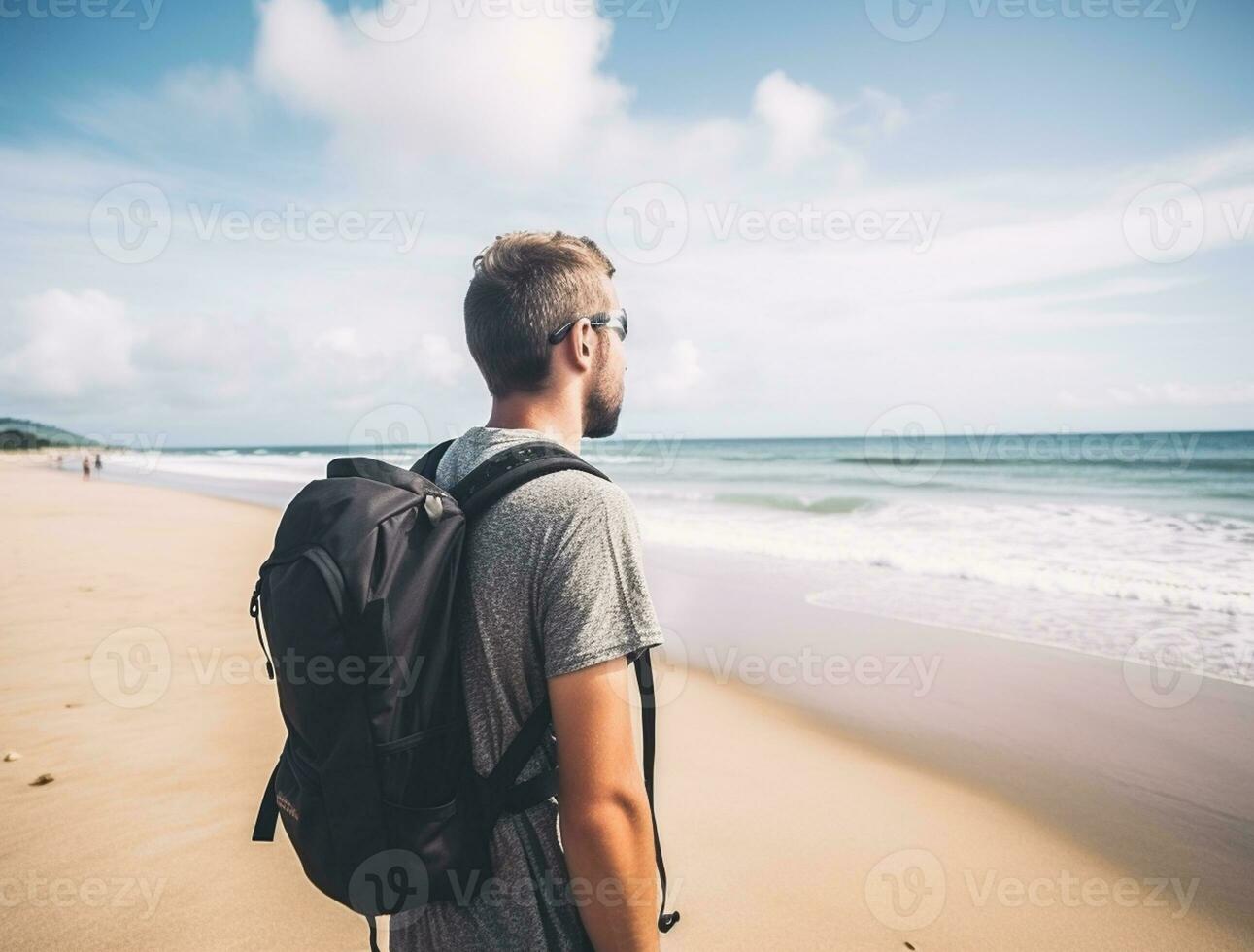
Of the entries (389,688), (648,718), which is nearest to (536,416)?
(389,688)

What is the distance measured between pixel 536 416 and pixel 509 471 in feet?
0.72

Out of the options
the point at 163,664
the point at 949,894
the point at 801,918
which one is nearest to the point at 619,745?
the point at 801,918

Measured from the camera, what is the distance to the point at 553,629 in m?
1.19

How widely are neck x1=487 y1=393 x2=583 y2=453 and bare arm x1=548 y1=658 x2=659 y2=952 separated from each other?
0.52 metres

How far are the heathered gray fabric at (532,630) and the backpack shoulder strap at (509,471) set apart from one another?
0.06ft

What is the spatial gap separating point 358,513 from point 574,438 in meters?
0.48

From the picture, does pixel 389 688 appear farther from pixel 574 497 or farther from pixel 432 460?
pixel 432 460

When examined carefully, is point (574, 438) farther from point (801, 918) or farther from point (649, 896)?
point (801, 918)

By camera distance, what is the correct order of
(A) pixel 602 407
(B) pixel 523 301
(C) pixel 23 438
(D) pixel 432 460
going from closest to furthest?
(B) pixel 523 301
(A) pixel 602 407
(D) pixel 432 460
(C) pixel 23 438

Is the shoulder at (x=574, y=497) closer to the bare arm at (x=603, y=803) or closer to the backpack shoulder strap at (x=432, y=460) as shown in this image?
the bare arm at (x=603, y=803)

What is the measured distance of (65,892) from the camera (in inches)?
120

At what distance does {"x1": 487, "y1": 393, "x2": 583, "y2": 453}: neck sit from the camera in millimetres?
1454

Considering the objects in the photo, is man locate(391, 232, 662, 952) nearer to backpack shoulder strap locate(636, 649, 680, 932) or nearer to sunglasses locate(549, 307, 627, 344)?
sunglasses locate(549, 307, 627, 344)

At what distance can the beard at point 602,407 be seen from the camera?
61.4 inches
